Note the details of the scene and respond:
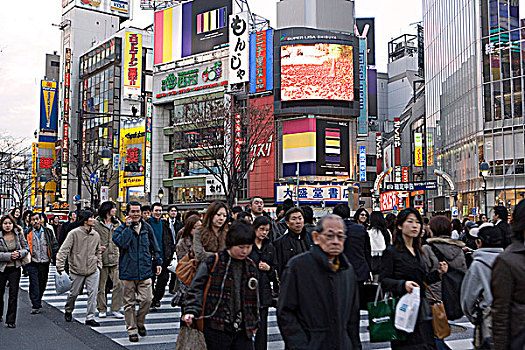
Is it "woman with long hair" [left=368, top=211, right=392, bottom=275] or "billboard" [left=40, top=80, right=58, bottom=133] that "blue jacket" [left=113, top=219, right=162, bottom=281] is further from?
"billboard" [left=40, top=80, right=58, bottom=133]

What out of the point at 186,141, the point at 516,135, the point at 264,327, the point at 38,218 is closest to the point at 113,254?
the point at 38,218

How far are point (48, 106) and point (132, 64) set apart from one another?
23530 mm

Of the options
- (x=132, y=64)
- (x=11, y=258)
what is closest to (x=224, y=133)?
(x=132, y=64)

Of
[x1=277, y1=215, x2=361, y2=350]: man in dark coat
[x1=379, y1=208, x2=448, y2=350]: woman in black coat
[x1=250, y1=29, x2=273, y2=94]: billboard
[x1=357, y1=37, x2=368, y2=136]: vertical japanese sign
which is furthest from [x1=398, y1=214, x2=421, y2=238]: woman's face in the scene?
[x1=357, y1=37, x2=368, y2=136]: vertical japanese sign

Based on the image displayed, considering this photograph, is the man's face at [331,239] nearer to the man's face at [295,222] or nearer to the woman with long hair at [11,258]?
the man's face at [295,222]

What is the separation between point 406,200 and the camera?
54688 millimetres

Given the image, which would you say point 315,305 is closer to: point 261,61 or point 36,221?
point 36,221

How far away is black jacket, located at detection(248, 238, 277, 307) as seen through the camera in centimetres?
638

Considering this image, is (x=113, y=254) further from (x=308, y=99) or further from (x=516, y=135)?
(x=308, y=99)

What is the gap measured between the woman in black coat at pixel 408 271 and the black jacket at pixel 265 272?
65.6 inches

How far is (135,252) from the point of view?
8320 millimetres

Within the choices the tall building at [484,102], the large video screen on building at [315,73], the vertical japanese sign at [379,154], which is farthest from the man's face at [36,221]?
the vertical japanese sign at [379,154]

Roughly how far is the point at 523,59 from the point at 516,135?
16.5 feet

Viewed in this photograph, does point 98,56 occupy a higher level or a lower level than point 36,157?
higher
